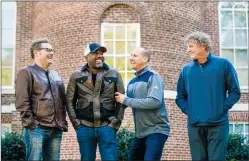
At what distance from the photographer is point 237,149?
13.1 metres

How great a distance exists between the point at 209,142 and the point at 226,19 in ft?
45.7

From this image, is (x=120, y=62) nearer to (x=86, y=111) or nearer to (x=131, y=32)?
(x=131, y=32)

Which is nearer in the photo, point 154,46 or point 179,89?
point 179,89

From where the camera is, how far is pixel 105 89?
6.39 meters

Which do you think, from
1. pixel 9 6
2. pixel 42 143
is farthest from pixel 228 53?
pixel 42 143

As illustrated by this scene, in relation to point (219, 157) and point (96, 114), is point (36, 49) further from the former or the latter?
point (219, 157)

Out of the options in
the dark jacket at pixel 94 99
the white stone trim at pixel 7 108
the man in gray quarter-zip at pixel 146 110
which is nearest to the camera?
the man in gray quarter-zip at pixel 146 110

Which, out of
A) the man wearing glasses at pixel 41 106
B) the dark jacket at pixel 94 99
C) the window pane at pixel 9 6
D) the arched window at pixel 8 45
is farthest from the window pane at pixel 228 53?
the man wearing glasses at pixel 41 106

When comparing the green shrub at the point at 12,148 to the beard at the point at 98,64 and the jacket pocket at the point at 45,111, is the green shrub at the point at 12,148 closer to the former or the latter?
the jacket pocket at the point at 45,111

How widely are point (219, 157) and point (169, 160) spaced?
8.71 m

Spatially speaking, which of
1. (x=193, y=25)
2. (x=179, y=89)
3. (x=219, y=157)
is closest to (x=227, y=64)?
(x=179, y=89)

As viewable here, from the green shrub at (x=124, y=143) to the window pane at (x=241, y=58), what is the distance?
7.53m

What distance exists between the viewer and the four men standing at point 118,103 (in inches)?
231

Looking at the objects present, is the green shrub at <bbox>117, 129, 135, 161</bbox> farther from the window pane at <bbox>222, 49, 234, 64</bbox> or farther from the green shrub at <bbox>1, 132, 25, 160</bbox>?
the window pane at <bbox>222, 49, 234, 64</bbox>
